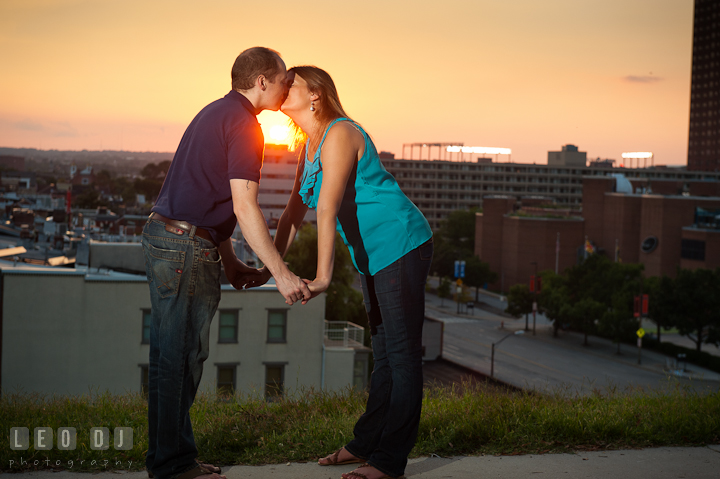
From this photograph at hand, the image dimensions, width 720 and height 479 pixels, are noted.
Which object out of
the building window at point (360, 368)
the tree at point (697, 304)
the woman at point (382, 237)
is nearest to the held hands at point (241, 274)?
the woman at point (382, 237)

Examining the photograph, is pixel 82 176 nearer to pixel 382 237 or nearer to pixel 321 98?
pixel 321 98

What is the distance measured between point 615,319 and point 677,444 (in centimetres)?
5118

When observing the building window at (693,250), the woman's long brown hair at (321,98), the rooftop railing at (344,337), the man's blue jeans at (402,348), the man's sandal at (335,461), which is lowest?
the rooftop railing at (344,337)

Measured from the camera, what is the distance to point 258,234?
306cm

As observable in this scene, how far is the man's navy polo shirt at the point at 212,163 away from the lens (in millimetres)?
3098

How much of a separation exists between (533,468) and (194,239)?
81.1 inches

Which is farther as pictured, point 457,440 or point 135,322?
point 135,322

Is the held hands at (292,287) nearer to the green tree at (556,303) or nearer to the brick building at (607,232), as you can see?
the green tree at (556,303)

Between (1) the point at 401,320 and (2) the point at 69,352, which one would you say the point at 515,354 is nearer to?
(2) the point at 69,352

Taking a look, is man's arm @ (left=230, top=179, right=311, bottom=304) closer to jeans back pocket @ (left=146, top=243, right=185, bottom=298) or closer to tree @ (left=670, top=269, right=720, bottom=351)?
jeans back pocket @ (left=146, top=243, right=185, bottom=298)

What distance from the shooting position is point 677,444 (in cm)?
402

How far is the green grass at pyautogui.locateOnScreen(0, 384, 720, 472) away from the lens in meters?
3.57

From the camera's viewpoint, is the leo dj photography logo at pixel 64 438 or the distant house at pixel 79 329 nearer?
the leo dj photography logo at pixel 64 438

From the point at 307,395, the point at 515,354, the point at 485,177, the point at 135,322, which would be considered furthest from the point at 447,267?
the point at 307,395
